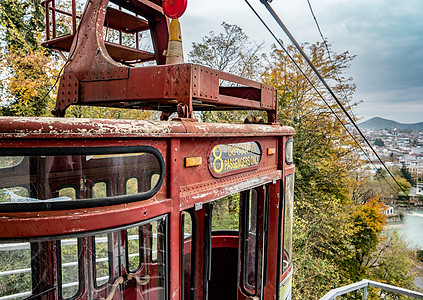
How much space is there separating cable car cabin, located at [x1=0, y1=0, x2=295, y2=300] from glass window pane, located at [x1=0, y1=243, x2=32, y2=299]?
0.04ft

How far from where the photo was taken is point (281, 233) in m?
3.25

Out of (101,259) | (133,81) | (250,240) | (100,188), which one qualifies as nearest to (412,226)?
(250,240)

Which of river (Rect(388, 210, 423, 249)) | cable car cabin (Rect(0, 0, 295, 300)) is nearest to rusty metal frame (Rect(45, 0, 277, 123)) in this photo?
cable car cabin (Rect(0, 0, 295, 300))

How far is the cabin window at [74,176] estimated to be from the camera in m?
1.41

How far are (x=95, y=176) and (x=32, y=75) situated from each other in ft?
31.2

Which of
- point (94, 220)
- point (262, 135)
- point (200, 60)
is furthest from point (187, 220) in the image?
point (200, 60)

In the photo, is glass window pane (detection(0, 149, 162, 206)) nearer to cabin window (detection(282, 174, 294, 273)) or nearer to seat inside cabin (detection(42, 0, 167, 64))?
seat inside cabin (detection(42, 0, 167, 64))

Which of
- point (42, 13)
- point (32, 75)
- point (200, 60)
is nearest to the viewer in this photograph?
point (32, 75)

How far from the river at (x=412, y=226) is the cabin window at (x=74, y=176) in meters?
34.1

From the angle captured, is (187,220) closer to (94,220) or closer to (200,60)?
(94,220)

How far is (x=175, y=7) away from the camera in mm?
2307

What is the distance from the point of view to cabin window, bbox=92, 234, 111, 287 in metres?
2.80

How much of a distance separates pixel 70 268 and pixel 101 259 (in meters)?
0.30

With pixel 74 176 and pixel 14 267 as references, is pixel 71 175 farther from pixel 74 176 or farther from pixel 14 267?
pixel 14 267
